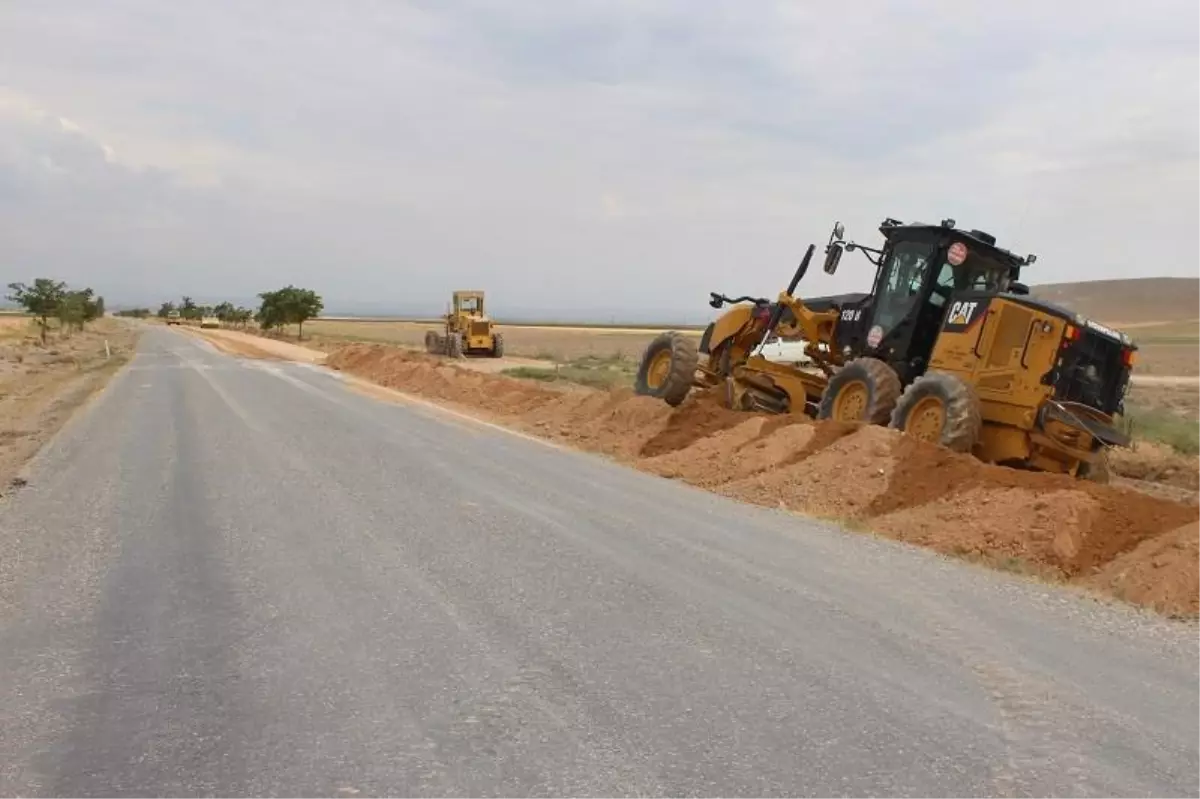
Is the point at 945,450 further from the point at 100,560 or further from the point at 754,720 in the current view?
the point at 100,560

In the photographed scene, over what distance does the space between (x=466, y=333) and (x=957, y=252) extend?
31782mm

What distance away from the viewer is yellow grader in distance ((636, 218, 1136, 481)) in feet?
37.4

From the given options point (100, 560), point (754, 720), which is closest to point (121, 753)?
point (754, 720)

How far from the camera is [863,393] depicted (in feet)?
43.5

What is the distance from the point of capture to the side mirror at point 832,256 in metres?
13.4

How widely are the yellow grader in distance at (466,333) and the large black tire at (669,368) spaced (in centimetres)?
2523

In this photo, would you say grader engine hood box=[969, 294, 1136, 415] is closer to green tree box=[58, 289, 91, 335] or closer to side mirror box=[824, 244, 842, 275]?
side mirror box=[824, 244, 842, 275]

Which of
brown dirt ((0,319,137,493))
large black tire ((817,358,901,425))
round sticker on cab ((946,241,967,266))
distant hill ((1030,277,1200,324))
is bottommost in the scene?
brown dirt ((0,319,137,493))

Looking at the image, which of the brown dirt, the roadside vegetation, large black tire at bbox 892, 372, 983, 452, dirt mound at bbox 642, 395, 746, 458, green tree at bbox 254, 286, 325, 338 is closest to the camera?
large black tire at bbox 892, 372, 983, 452

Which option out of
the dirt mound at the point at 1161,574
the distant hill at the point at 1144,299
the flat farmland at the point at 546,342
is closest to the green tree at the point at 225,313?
the flat farmland at the point at 546,342

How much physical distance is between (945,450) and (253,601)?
7562 mm

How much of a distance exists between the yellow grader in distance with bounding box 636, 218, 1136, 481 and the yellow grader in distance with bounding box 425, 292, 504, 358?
26492 millimetres

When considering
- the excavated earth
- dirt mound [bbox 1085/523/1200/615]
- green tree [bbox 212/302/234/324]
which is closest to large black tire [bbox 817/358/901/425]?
the excavated earth

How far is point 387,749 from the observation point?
3.95m
